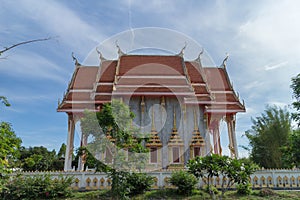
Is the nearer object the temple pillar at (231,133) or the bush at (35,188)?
the bush at (35,188)

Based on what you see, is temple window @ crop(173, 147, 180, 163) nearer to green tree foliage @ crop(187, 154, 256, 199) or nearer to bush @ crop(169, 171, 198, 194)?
bush @ crop(169, 171, 198, 194)

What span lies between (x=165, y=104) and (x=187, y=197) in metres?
6.51

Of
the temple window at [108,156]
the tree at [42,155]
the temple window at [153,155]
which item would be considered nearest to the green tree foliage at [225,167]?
the temple window at [108,156]

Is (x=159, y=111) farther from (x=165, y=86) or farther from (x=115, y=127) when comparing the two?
(x=115, y=127)

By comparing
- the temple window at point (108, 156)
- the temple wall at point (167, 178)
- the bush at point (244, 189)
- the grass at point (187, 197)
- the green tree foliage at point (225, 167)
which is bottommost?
the grass at point (187, 197)

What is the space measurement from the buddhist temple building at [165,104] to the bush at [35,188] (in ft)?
15.0

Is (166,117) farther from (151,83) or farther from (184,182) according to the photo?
(184,182)

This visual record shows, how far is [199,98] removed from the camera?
45.2ft

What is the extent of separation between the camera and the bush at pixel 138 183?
817 cm

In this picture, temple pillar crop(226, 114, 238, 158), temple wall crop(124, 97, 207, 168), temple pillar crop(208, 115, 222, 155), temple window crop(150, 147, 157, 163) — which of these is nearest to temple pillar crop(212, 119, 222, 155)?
→ temple pillar crop(208, 115, 222, 155)

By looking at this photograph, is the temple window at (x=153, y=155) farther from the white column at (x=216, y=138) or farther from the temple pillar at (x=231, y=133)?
the temple pillar at (x=231, y=133)

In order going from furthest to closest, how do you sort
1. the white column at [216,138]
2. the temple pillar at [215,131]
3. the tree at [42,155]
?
1. the tree at [42,155]
2. the white column at [216,138]
3. the temple pillar at [215,131]

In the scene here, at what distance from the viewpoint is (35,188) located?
7777mm

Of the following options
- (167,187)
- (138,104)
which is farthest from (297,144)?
(138,104)
